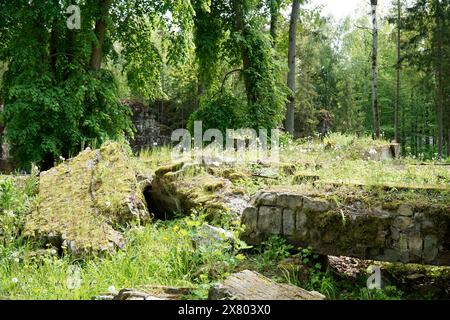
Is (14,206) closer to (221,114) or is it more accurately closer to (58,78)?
(58,78)

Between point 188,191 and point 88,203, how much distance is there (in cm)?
152

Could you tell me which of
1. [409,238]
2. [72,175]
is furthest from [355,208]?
[72,175]

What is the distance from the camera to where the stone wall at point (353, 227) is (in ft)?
A: 14.6

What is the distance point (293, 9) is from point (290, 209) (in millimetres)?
16271

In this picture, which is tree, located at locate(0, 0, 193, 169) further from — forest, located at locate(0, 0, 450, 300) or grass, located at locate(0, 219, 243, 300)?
grass, located at locate(0, 219, 243, 300)

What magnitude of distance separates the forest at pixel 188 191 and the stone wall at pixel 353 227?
12 millimetres

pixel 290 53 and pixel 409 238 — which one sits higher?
pixel 290 53

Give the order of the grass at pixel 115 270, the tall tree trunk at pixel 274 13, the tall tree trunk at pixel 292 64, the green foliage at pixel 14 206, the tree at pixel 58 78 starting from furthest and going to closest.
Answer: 1. the tall tree trunk at pixel 292 64
2. the tall tree trunk at pixel 274 13
3. the tree at pixel 58 78
4. the green foliage at pixel 14 206
5. the grass at pixel 115 270

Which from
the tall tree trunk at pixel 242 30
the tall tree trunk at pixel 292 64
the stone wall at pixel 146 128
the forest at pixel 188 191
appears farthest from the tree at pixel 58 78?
the stone wall at pixel 146 128

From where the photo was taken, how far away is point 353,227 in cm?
479

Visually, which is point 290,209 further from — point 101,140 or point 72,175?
point 101,140

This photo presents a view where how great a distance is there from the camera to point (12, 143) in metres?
12.2

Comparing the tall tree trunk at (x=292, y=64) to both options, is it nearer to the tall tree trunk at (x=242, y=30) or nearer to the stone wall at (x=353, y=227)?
the tall tree trunk at (x=242, y=30)

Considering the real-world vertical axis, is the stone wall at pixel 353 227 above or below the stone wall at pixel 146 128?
below
